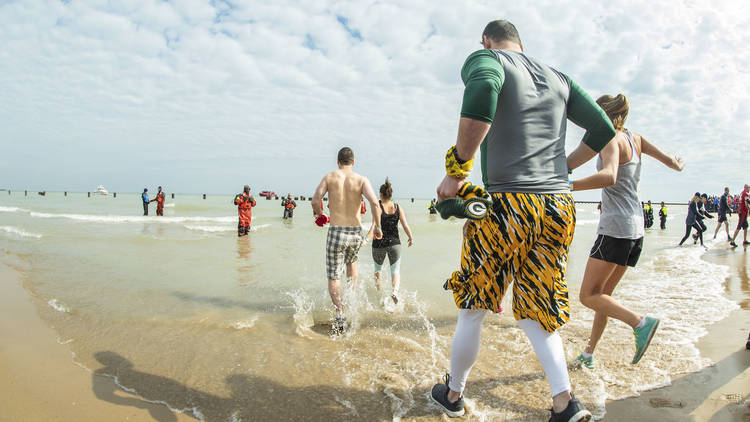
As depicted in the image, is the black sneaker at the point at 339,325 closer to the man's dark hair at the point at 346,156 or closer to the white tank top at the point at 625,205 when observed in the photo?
the man's dark hair at the point at 346,156

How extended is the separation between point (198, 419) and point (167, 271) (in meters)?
5.70

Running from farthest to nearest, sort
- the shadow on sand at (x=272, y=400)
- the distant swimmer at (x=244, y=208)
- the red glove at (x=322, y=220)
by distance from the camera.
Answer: the distant swimmer at (x=244, y=208) → the red glove at (x=322, y=220) → the shadow on sand at (x=272, y=400)

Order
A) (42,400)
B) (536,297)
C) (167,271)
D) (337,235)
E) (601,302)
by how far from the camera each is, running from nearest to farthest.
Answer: (536,297)
(42,400)
(601,302)
(337,235)
(167,271)

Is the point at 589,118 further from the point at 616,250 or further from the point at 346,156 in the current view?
the point at 346,156

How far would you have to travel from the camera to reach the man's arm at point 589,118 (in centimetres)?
209

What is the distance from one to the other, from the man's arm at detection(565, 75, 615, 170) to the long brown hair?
82cm

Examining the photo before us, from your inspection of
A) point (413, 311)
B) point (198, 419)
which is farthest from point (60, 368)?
point (413, 311)

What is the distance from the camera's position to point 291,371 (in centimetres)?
306

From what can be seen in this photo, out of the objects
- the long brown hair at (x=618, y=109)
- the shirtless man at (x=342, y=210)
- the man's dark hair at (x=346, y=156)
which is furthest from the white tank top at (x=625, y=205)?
the man's dark hair at (x=346, y=156)

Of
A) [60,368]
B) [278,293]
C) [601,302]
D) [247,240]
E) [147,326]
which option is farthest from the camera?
[247,240]

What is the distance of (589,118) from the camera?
2.10 metres

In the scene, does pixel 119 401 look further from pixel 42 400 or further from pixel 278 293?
pixel 278 293

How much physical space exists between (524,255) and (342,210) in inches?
112

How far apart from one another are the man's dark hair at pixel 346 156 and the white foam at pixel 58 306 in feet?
12.2
